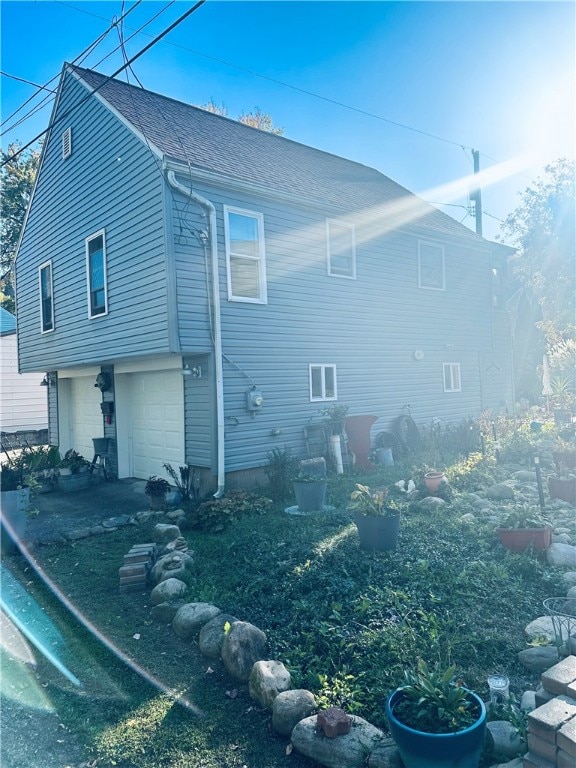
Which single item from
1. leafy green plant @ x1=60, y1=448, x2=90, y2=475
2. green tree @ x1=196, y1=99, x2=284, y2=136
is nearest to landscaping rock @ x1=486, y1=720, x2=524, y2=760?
leafy green plant @ x1=60, y1=448, x2=90, y2=475

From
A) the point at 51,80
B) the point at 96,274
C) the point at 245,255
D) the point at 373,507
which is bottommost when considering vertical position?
the point at 373,507

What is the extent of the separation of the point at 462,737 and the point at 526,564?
9.15ft

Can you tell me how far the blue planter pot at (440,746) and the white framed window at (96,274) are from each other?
29.8 feet

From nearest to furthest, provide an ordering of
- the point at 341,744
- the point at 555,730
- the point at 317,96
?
the point at 555,730
the point at 341,744
the point at 317,96

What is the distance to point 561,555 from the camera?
481 centimetres

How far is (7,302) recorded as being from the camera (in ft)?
100

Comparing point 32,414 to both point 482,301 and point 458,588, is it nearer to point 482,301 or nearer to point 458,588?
point 482,301

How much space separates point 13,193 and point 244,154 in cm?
2248

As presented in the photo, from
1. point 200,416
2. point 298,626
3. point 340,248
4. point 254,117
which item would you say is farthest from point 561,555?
point 254,117

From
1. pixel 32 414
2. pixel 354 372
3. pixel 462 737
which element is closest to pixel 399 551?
pixel 462 737

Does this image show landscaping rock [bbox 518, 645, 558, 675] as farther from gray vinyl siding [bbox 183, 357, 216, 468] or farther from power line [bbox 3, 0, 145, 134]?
power line [bbox 3, 0, 145, 134]

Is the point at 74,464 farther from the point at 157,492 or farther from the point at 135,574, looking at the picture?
the point at 135,574

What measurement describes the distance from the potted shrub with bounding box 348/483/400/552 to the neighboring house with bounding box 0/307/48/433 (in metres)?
17.4

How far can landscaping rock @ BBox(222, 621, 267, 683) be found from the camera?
3454mm
